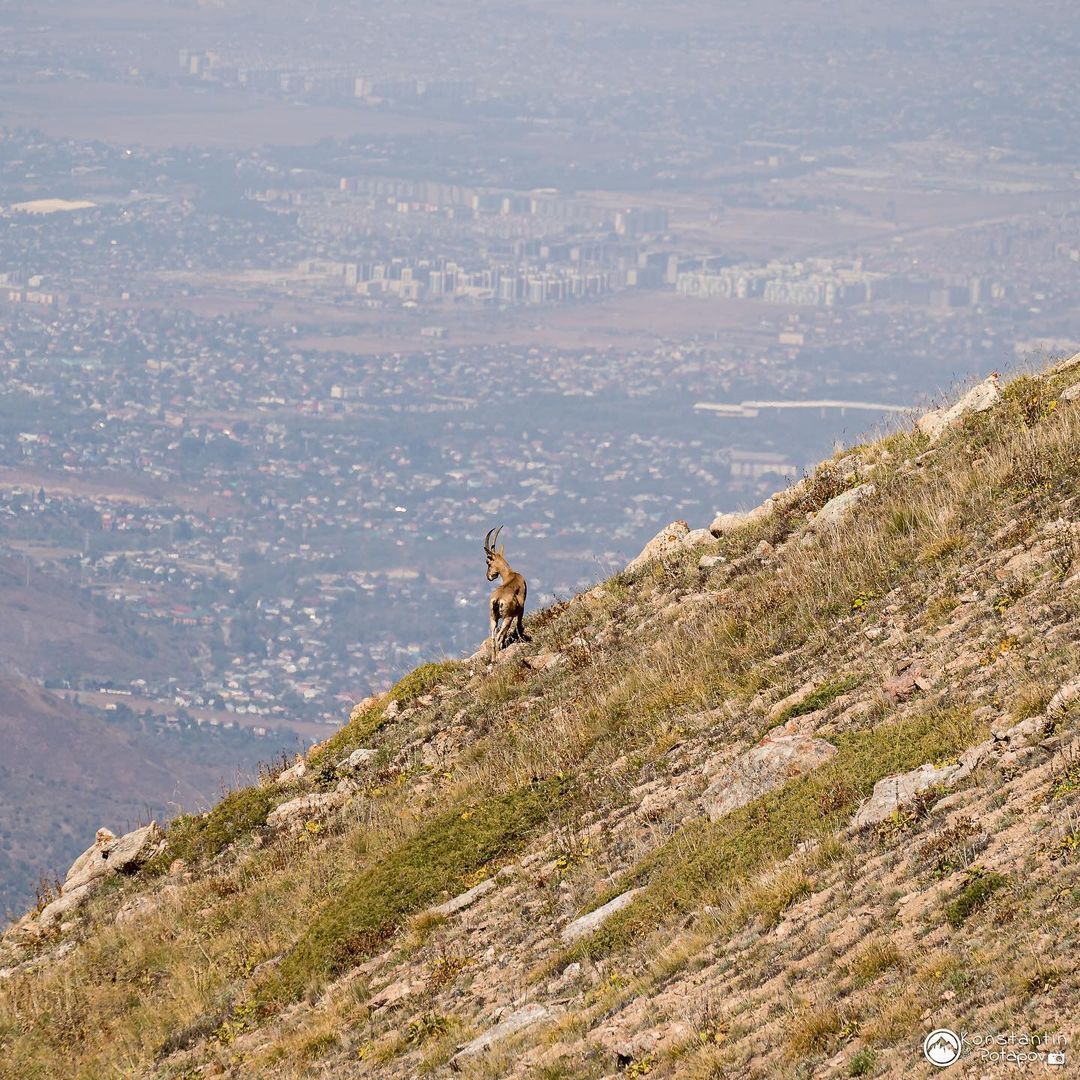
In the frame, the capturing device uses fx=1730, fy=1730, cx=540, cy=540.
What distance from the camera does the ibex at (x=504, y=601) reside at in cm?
2091

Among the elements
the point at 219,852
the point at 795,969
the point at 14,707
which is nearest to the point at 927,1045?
the point at 795,969

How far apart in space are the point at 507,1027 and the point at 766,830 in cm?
230

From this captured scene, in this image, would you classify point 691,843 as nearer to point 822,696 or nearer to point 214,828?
point 822,696

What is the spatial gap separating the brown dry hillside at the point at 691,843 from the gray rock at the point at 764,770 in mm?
39

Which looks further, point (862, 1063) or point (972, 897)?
point (972, 897)

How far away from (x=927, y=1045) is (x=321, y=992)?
22.6ft

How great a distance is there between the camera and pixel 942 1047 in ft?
27.7

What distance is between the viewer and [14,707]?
615 ft

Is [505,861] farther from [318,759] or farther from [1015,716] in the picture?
[318,759]

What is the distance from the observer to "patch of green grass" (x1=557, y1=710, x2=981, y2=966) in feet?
38.9

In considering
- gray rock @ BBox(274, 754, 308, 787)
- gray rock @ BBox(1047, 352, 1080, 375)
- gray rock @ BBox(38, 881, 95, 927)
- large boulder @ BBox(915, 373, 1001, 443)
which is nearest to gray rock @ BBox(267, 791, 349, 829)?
gray rock @ BBox(274, 754, 308, 787)

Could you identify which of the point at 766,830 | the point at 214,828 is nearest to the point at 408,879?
the point at 766,830

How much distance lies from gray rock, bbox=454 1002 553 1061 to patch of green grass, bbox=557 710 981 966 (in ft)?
2.08

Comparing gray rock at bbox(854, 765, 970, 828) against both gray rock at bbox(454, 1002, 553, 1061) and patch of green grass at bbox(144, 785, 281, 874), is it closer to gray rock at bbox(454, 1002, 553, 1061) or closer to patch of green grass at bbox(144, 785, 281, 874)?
gray rock at bbox(454, 1002, 553, 1061)
